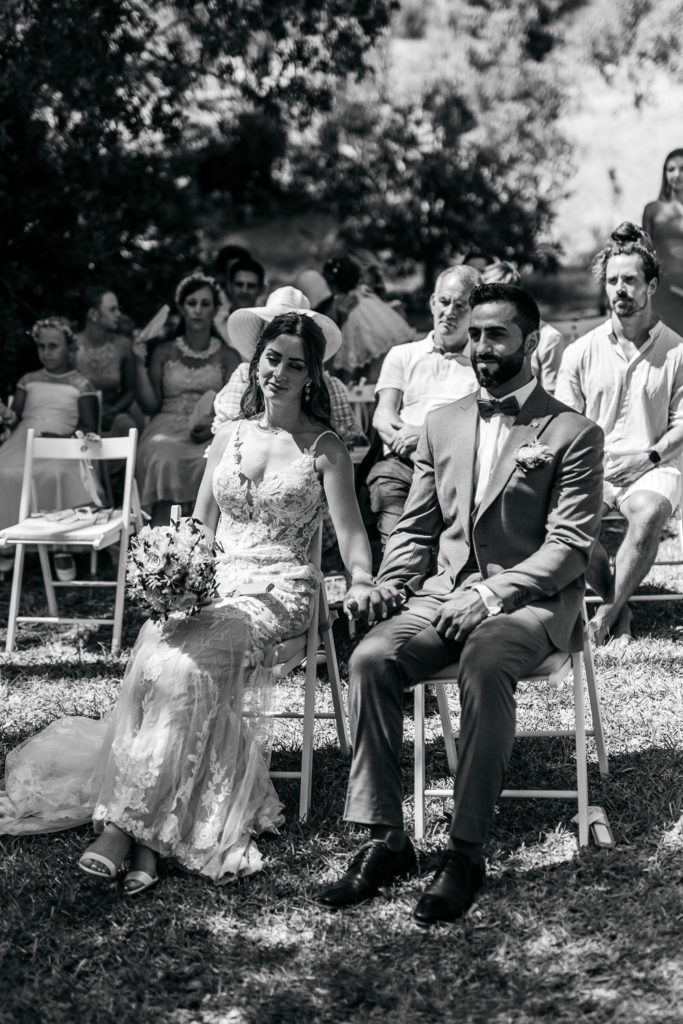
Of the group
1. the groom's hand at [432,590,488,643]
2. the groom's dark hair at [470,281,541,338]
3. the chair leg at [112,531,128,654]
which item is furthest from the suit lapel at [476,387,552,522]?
the chair leg at [112,531,128,654]

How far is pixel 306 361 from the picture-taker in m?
4.55

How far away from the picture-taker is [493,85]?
1491 cm

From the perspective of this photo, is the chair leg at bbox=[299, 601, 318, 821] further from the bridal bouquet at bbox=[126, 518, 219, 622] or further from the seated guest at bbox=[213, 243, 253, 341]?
the seated guest at bbox=[213, 243, 253, 341]

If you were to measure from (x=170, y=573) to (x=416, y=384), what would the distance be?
2549 millimetres

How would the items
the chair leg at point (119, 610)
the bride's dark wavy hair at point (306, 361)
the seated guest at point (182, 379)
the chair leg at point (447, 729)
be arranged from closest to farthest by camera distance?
the chair leg at point (447, 729)
the bride's dark wavy hair at point (306, 361)
the chair leg at point (119, 610)
the seated guest at point (182, 379)

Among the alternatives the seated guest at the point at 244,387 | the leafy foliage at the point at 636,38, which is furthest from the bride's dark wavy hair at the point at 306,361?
the leafy foliage at the point at 636,38

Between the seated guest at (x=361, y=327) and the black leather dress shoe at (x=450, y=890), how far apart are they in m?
5.50

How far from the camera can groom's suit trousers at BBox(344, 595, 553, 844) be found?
354cm

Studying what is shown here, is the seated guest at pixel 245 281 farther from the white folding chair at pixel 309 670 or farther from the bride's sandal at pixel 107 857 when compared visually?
the bride's sandal at pixel 107 857

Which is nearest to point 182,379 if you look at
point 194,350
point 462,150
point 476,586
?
point 194,350

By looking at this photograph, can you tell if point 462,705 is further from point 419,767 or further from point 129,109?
point 129,109

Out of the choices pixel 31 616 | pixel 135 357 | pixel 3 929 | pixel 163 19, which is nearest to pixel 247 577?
pixel 3 929

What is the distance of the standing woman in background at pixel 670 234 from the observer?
758 centimetres

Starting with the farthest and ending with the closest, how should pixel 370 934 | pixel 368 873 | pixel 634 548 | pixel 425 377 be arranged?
pixel 425 377 → pixel 634 548 → pixel 368 873 → pixel 370 934
